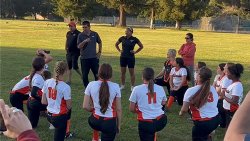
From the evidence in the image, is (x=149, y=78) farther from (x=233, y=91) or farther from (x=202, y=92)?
(x=233, y=91)

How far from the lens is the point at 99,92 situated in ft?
20.3

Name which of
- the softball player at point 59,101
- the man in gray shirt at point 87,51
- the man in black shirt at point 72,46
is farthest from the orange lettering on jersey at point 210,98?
the man in black shirt at point 72,46

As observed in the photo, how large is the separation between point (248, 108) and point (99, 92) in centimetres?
467

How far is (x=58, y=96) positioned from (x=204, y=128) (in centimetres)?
243

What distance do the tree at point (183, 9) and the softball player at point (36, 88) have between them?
2266 inches

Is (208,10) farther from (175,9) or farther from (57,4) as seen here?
(57,4)

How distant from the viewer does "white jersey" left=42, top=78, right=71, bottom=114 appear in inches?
254

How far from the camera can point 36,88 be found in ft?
24.1

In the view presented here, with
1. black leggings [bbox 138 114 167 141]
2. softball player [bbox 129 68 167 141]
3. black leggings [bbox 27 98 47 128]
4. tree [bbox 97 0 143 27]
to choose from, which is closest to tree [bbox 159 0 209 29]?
tree [bbox 97 0 143 27]

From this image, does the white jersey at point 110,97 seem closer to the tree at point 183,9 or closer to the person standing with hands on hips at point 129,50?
the person standing with hands on hips at point 129,50

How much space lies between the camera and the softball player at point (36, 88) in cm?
736

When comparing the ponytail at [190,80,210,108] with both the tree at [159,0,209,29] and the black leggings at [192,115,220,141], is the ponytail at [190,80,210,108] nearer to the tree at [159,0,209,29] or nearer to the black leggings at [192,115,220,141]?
the black leggings at [192,115,220,141]

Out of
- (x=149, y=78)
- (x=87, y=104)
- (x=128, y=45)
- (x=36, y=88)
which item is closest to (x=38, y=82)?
(x=36, y=88)

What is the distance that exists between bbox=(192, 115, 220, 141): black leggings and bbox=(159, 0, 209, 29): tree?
58.1 m
